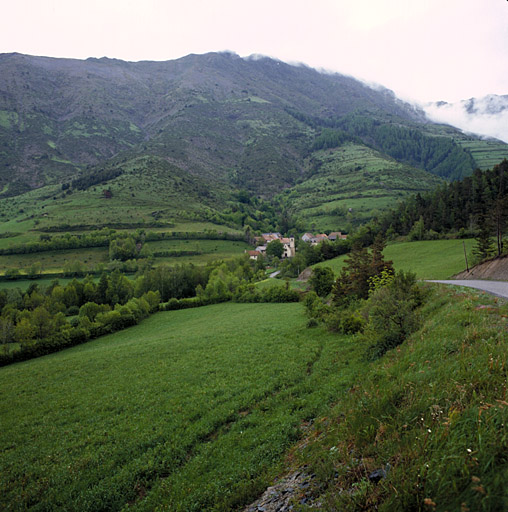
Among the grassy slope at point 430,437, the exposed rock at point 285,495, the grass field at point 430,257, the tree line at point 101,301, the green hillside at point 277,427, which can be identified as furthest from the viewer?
the grass field at point 430,257

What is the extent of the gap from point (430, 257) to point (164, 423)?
214ft

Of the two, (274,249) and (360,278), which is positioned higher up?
(360,278)

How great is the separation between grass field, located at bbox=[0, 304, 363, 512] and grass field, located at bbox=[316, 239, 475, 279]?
3425 centimetres

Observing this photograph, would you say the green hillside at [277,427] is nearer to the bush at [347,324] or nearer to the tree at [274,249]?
the bush at [347,324]

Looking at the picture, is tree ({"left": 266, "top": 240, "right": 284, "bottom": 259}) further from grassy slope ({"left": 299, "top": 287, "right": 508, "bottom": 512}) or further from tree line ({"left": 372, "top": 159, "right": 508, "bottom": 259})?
grassy slope ({"left": 299, "top": 287, "right": 508, "bottom": 512})

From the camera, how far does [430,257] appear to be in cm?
6138

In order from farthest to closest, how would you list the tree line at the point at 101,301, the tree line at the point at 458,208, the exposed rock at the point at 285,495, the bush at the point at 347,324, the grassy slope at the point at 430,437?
the tree line at the point at 458,208, the tree line at the point at 101,301, the bush at the point at 347,324, the exposed rock at the point at 285,495, the grassy slope at the point at 430,437

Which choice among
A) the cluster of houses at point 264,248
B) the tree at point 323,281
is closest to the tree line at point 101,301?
the tree at point 323,281

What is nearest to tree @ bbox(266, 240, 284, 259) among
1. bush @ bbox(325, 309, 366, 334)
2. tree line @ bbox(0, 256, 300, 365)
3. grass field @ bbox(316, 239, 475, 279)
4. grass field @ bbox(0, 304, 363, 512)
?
tree line @ bbox(0, 256, 300, 365)

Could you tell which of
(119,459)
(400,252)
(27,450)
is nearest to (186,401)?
(119,459)

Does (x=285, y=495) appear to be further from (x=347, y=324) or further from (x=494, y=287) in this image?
(x=494, y=287)

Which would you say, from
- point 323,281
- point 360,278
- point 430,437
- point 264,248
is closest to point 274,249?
point 264,248

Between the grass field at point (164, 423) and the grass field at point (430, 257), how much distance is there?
34.2 m

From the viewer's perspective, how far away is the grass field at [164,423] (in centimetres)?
913
